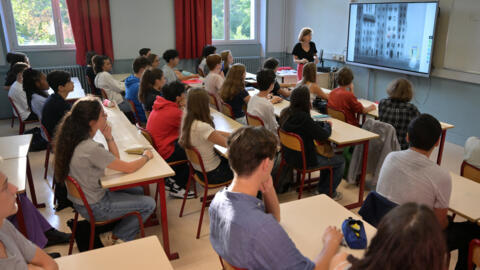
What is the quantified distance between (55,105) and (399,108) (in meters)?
3.32

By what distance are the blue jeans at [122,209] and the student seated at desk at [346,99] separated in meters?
2.38

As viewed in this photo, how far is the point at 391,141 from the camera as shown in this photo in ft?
11.8

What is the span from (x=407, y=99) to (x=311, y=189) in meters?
1.29

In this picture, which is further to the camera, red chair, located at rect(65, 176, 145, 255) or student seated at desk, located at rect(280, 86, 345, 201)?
student seated at desk, located at rect(280, 86, 345, 201)

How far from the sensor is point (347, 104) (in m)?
4.13

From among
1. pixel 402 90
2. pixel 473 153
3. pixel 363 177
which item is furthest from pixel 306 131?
pixel 473 153

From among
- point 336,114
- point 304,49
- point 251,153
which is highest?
point 304,49

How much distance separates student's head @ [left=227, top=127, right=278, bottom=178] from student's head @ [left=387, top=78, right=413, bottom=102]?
8.01ft

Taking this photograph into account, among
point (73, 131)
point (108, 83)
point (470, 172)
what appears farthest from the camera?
point (108, 83)

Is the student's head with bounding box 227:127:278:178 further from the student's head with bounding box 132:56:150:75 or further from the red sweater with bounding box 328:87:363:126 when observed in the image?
the student's head with bounding box 132:56:150:75

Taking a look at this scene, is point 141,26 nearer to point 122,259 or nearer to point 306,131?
point 306,131

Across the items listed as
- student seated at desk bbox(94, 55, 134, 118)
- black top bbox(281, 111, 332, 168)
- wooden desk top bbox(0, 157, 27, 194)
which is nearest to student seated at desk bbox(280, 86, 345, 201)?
black top bbox(281, 111, 332, 168)

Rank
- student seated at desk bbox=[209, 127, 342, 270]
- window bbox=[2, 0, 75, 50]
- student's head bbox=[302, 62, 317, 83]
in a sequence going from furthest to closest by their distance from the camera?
1. window bbox=[2, 0, 75, 50]
2. student's head bbox=[302, 62, 317, 83]
3. student seated at desk bbox=[209, 127, 342, 270]

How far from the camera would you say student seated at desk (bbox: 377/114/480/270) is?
6.64 feet
